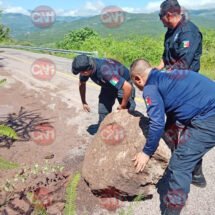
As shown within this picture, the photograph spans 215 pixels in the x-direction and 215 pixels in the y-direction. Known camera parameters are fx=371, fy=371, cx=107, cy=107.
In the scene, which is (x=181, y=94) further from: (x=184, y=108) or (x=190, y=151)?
(x=190, y=151)

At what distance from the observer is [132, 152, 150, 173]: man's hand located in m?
4.13

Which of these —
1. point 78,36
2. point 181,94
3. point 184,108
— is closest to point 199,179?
point 184,108

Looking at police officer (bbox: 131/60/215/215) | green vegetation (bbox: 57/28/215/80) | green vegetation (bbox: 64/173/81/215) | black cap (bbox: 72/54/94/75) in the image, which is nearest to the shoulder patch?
police officer (bbox: 131/60/215/215)

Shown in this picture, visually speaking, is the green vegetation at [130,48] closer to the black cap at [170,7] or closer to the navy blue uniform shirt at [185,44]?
the navy blue uniform shirt at [185,44]

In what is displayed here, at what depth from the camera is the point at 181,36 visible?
15.3 feet

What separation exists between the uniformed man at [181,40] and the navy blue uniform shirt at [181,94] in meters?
0.64

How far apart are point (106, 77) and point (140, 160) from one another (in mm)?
1593

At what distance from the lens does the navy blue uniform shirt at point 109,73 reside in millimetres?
5207

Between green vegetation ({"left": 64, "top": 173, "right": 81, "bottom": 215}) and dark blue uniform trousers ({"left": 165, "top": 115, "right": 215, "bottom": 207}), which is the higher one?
green vegetation ({"left": 64, "top": 173, "right": 81, "bottom": 215})

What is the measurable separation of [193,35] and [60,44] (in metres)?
35.7

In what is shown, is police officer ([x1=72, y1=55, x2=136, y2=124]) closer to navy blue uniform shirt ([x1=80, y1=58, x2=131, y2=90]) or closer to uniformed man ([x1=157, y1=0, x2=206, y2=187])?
navy blue uniform shirt ([x1=80, y1=58, x2=131, y2=90])

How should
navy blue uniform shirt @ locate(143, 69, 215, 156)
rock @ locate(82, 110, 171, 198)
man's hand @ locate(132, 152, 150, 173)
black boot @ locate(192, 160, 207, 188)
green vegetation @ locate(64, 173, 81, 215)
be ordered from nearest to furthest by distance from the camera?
1. green vegetation @ locate(64, 173, 81, 215)
2. navy blue uniform shirt @ locate(143, 69, 215, 156)
3. man's hand @ locate(132, 152, 150, 173)
4. rock @ locate(82, 110, 171, 198)
5. black boot @ locate(192, 160, 207, 188)

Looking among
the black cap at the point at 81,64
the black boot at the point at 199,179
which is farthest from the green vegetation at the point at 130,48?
the black boot at the point at 199,179

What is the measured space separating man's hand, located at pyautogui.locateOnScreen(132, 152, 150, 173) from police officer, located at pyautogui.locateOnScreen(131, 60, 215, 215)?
213 mm
